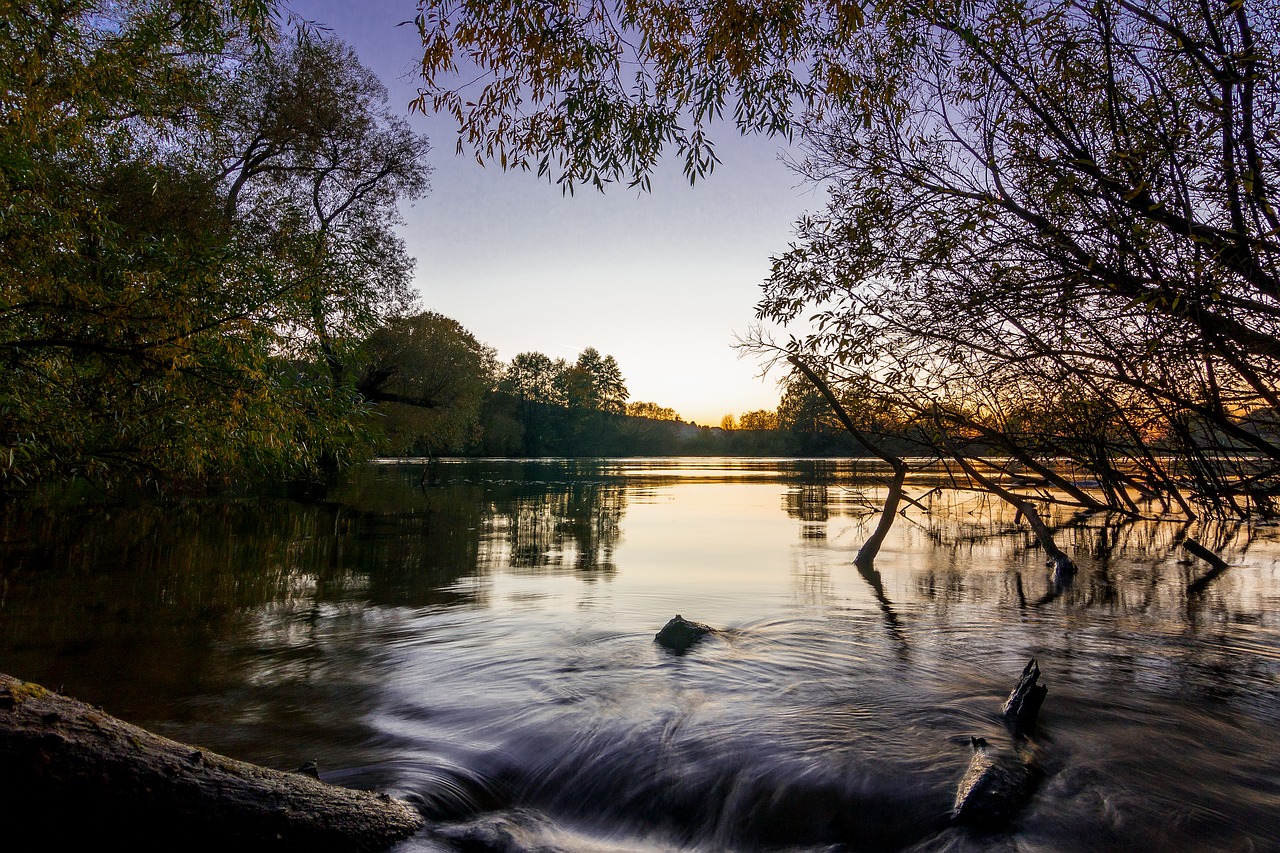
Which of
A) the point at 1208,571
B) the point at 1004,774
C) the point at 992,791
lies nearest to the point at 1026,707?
the point at 1004,774

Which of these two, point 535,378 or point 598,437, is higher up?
point 535,378

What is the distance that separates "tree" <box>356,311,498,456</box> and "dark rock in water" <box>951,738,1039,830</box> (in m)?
31.6

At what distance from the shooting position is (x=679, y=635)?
8.50 m

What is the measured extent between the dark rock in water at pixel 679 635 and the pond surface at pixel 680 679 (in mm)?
203

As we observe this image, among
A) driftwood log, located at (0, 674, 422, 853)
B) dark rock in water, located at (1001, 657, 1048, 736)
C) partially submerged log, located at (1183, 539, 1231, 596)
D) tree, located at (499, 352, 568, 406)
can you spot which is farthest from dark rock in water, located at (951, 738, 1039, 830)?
tree, located at (499, 352, 568, 406)

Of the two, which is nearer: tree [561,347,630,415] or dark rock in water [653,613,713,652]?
dark rock in water [653,613,713,652]

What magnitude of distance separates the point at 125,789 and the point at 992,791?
478 cm

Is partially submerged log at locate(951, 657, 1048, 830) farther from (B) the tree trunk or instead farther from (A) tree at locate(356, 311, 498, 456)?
(A) tree at locate(356, 311, 498, 456)

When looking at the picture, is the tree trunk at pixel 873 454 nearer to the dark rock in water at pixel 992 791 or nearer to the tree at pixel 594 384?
the dark rock in water at pixel 992 791

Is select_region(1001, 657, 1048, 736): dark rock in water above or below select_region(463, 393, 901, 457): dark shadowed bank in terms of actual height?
below

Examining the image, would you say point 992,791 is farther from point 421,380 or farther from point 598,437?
point 598,437

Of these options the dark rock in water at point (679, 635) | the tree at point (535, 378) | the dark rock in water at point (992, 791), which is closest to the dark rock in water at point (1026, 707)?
the dark rock in water at point (992, 791)

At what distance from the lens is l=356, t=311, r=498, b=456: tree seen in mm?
36438

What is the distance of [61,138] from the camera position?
768 cm
